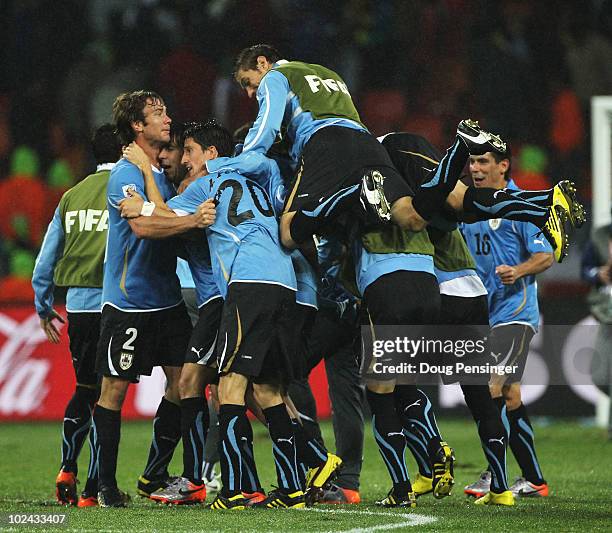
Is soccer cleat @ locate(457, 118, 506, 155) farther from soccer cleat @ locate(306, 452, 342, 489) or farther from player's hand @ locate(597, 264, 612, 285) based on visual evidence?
player's hand @ locate(597, 264, 612, 285)

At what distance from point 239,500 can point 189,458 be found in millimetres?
665

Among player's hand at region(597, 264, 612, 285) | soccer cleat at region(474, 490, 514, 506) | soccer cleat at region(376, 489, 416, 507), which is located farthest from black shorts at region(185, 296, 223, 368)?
player's hand at region(597, 264, 612, 285)

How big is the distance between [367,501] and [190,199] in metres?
1.79

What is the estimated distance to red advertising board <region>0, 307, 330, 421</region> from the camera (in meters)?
11.0

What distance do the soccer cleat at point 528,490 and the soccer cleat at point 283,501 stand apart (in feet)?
5.08

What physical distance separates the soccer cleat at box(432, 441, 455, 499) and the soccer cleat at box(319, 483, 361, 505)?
0.57m

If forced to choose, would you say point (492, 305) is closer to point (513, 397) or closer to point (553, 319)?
point (513, 397)

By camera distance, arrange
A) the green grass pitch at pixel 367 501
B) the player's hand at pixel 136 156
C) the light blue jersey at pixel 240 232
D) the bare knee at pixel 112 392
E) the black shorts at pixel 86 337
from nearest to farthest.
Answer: the green grass pitch at pixel 367 501 → the light blue jersey at pixel 240 232 → the bare knee at pixel 112 392 → the player's hand at pixel 136 156 → the black shorts at pixel 86 337

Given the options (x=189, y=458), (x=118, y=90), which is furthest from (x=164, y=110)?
(x=118, y=90)

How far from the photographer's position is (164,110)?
605 cm

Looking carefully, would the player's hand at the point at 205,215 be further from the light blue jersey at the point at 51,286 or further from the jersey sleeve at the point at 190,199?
the light blue jersey at the point at 51,286

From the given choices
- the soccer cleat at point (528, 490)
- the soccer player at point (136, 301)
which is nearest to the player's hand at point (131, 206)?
the soccer player at point (136, 301)

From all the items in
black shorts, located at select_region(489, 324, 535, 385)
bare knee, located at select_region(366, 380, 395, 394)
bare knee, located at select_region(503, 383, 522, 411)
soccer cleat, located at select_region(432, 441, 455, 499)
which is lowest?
soccer cleat, located at select_region(432, 441, 455, 499)

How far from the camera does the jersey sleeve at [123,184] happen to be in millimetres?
5672
